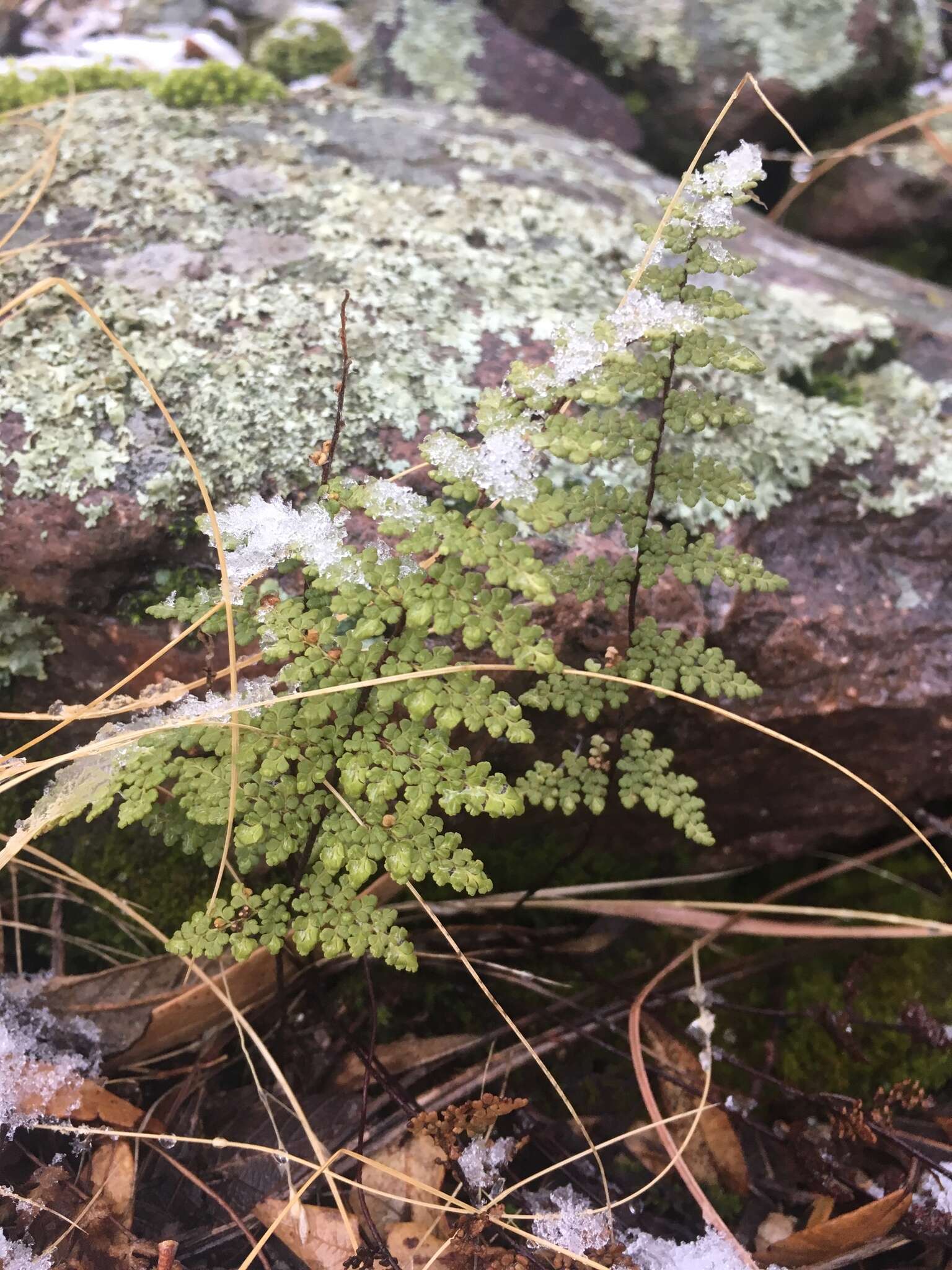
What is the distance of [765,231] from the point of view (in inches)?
142

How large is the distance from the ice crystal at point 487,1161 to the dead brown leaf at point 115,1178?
2.51 ft

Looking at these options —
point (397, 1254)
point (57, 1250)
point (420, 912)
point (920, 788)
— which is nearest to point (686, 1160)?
point (397, 1254)

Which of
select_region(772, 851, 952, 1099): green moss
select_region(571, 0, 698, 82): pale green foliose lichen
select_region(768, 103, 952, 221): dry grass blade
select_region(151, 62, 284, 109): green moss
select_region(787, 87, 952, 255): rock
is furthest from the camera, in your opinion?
select_region(571, 0, 698, 82): pale green foliose lichen

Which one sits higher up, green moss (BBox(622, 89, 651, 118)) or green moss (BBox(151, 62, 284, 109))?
green moss (BBox(622, 89, 651, 118))

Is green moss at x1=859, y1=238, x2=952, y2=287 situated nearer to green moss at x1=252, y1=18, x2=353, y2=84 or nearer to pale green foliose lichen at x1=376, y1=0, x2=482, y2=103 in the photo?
pale green foliose lichen at x1=376, y1=0, x2=482, y2=103

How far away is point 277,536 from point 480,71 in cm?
363

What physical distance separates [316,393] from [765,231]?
2259 mm

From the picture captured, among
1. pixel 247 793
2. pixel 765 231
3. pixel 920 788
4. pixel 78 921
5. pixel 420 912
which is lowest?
pixel 78 921

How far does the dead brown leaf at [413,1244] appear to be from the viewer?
1.95 m

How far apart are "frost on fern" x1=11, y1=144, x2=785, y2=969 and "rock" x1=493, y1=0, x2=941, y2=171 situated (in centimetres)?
326

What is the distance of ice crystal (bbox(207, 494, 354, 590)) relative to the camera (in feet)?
5.98

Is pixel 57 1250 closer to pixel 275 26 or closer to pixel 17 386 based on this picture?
pixel 17 386

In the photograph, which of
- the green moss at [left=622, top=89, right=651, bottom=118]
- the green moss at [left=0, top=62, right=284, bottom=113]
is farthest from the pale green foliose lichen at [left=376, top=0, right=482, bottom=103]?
the green moss at [left=0, top=62, right=284, bottom=113]

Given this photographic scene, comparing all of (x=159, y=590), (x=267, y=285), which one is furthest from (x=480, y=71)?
(x=159, y=590)
